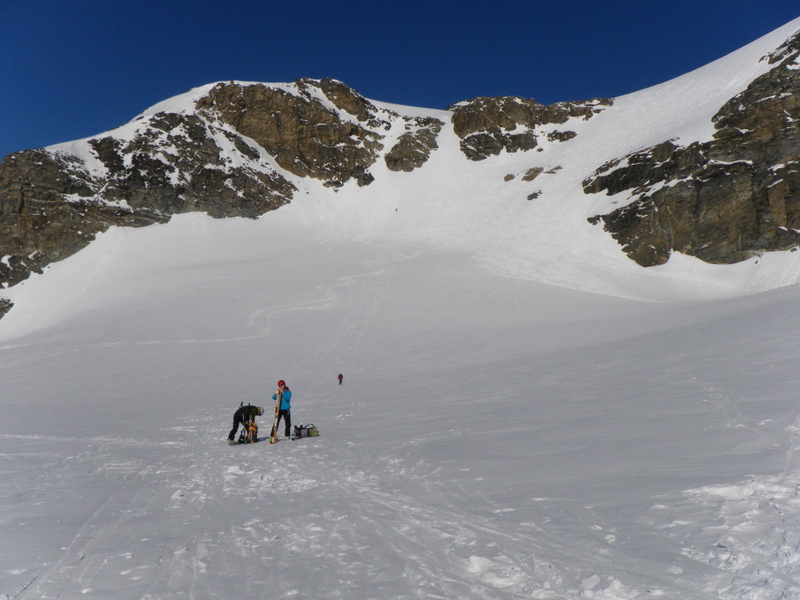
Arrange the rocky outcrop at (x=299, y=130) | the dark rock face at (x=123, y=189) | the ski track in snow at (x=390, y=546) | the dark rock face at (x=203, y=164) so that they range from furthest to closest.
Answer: the rocky outcrop at (x=299, y=130) → the dark rock face at (x=203, y=164) → the dark rock face at (x=123, y=189) → the ski track in snow at (x=390, y=546)

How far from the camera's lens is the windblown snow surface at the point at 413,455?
379 cm

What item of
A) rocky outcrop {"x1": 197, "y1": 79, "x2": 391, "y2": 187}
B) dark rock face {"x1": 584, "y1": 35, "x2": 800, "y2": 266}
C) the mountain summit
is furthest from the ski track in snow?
rocky outcrop {"x1": 197, "y1": 79, "x2": 391, "y2": 187}

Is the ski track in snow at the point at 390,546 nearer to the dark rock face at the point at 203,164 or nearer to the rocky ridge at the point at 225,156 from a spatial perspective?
the dark rock face at the point at 203,164

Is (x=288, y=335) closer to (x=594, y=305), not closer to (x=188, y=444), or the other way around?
(x=188, y=444)

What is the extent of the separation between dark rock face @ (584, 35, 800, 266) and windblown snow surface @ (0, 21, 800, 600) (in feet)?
39.6

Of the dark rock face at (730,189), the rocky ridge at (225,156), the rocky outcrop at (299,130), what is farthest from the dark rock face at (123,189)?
the dark rock face at (730,189)

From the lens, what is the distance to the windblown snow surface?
3785mm

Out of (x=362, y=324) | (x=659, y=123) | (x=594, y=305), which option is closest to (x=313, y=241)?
(x=362, y=324)

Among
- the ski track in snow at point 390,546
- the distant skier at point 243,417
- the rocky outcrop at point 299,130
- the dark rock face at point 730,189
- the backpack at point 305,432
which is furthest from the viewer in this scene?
the rocky outcrop at point 299,130

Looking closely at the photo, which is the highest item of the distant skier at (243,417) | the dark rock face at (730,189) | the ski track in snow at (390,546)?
the dark rock face at (730,189)

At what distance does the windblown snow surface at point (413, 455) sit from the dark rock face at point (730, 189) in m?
12.1

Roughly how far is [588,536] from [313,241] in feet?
157

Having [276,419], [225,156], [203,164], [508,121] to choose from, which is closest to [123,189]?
[203,164]

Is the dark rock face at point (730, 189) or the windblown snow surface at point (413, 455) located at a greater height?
the dark rock face at point (730, 189)
